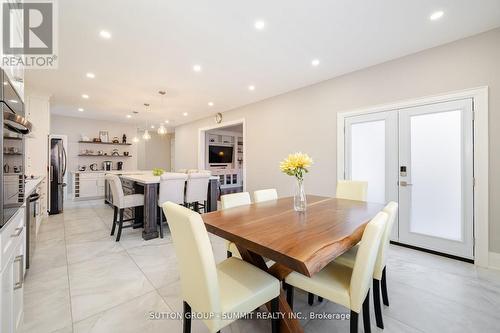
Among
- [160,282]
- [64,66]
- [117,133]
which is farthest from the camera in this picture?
[117,133]

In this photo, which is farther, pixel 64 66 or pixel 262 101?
pixel 262 101

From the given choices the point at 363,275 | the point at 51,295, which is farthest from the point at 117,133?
the point at 363,275

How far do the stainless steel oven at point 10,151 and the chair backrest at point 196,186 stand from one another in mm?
2278

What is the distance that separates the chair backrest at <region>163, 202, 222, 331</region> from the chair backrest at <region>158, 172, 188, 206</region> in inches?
89.4

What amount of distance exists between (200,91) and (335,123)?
9.00ft

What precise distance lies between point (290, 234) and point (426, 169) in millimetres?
2677

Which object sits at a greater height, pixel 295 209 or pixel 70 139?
pixel 70 139

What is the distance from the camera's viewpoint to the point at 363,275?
46.6 inches

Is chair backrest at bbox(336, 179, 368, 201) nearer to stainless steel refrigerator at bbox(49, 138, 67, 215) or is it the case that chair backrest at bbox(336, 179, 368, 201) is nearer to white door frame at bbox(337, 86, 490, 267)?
white door frame at bbox(337, 86, 490, 267)

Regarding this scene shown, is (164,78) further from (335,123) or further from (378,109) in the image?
(378,109)

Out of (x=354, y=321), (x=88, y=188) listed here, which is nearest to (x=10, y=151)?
(x=354, y=321)

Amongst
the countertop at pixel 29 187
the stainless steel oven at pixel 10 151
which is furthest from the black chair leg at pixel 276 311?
the countertop at pixel 29 187

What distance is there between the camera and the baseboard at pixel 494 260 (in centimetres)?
236

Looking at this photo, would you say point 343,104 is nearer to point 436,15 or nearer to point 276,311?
point 436,15
